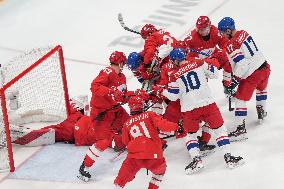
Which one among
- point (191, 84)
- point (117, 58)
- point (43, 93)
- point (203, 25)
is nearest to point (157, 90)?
point (191, 84)

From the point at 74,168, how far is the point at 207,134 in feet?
4.35

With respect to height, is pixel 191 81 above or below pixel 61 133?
above

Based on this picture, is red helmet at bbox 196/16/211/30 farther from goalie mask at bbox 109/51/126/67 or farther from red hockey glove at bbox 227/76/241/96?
goalie mask at bbox 109/51/126/67

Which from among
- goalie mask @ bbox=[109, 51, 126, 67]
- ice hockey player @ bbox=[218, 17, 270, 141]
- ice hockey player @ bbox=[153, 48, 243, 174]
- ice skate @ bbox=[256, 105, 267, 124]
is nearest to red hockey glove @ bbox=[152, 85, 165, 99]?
ice hockey player @ bbox=[153, 48, 243, 174]

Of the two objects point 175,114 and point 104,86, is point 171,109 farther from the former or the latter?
point 104,86

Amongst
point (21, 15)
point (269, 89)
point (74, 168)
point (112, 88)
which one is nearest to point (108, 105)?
point (112, 88)

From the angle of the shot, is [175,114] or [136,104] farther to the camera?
[175,114]

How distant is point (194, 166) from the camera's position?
6.11 metres

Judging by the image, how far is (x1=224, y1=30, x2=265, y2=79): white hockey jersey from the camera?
6.38 metres

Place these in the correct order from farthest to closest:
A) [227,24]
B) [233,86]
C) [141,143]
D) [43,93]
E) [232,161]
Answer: [43,93] → [233,86] → [227,24] → [232,161] → [141,143]

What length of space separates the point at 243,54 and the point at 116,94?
50.8 inches

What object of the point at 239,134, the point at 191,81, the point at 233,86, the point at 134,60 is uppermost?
the point at 134,60

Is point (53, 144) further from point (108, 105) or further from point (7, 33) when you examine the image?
point (7, 33)

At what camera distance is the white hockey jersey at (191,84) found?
5.91 metres
